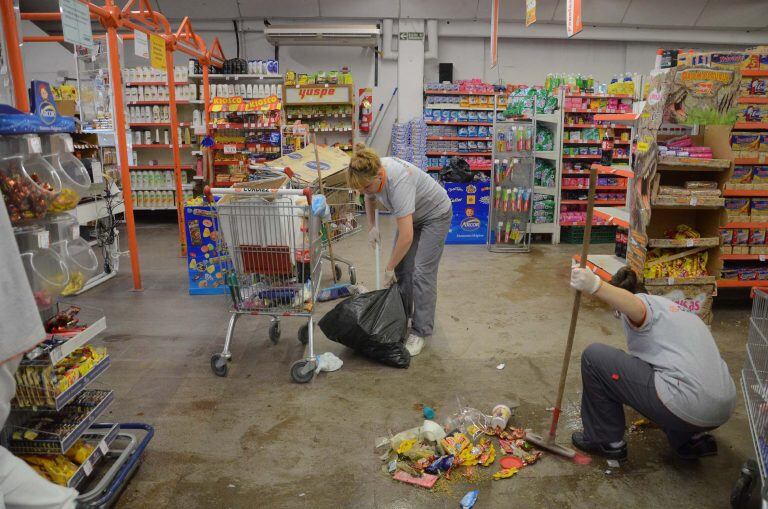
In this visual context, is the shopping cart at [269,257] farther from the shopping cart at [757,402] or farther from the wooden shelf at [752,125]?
the wooden shelf at [752,125]

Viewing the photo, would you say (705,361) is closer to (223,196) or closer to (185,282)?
(223,196)

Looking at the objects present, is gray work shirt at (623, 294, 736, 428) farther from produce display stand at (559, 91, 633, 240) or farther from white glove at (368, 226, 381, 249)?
produce display stand at (559, 91, 633, 240)

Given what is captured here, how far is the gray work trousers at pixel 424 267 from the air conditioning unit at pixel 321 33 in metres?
8.02

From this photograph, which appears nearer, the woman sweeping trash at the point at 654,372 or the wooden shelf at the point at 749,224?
the woman sweeping trash at the point at 654,372

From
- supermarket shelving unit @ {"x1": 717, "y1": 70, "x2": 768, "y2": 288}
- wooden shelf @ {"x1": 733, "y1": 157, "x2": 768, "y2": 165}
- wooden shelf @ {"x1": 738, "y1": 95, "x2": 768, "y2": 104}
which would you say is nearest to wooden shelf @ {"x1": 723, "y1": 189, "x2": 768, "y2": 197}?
supermarket shelving unit @ {"x1": 717, "y1": 70, "x2": 768, "y2": 288}

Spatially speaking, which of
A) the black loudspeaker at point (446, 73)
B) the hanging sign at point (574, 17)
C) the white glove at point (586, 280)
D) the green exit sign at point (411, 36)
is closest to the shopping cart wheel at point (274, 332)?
the white glove at point (586, 280)

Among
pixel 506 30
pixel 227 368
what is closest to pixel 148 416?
pixel 227 368

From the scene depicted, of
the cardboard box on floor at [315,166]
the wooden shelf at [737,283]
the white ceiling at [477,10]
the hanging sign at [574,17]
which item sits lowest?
the wooden shelf at [737,283]

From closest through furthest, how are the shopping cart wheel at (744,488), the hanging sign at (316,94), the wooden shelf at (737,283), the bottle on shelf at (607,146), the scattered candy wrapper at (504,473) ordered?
the shopping cart wheel at (744,488)
the scattered candy wrapper at (504,473)
the wooden shelf at (737,283)
the bottle on shelf at (607,146)
the hanging sign at (316,94)

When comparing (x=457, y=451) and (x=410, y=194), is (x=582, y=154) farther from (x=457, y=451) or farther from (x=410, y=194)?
(x=457, y=451)

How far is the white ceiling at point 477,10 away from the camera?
11359 mm

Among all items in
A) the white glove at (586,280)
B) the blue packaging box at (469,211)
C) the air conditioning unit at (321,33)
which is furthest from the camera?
the air conditioning unit at (321,33)

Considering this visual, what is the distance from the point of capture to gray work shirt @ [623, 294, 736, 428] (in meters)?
2.44

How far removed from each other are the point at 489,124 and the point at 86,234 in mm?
7245
